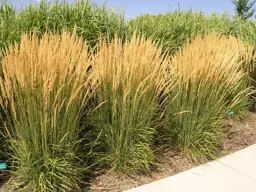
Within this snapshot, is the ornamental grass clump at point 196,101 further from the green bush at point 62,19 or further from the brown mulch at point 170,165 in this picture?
the green bush at point 62,19

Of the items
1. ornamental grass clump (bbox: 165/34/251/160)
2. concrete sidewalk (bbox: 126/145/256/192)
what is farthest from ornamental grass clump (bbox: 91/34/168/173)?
ornamental grass clump (bbox: 165/34/251/160)

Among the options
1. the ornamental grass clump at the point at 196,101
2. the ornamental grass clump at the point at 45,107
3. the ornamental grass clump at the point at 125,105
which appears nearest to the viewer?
the ornamental grass clump at the point at 45,107

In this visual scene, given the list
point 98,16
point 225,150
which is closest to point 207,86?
point 225,150

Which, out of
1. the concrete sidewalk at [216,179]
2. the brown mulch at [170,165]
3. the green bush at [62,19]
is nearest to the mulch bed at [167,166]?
the brown mulch at [170,165]

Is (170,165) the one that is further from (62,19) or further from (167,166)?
(62,19)

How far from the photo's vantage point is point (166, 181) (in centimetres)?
309

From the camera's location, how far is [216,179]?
3.21 meters

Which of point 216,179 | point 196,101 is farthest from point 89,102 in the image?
point 216,179

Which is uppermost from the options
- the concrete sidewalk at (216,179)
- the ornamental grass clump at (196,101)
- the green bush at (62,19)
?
the green bush at (62,19)

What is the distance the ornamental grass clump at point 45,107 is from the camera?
2.38 m

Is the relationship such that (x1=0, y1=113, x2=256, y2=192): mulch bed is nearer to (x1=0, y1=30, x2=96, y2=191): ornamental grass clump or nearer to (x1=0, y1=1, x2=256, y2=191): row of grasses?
(x1=0, y1=1, x2=256, y2=191): row of grasses

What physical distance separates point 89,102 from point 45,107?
36.8 inches

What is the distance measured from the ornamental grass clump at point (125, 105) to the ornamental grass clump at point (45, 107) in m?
0.36

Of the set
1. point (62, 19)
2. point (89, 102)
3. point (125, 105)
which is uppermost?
point (62, 19)
